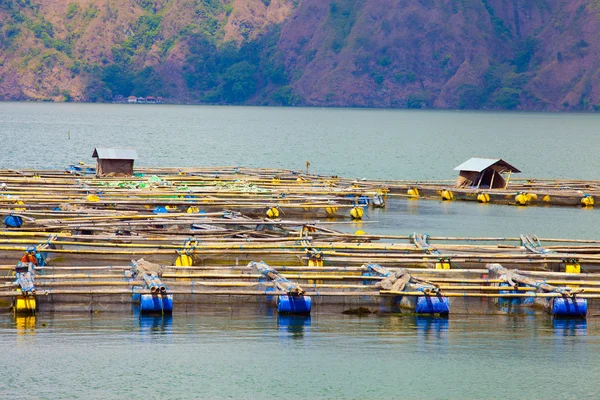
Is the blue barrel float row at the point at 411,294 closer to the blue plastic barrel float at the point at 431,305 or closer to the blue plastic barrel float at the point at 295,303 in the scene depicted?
the blue plastic barrel float at the point at 431,305

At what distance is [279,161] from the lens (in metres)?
88.4

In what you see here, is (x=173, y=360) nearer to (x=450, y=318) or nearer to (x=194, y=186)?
(x=450, y=318)

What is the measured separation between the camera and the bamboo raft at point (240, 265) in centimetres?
2408

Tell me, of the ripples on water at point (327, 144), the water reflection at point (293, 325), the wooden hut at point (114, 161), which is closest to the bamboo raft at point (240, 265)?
the water reflection at point (293, 325)

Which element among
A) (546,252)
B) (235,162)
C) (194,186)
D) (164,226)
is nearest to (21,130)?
(235,162)

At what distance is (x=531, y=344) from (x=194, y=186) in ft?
84.1

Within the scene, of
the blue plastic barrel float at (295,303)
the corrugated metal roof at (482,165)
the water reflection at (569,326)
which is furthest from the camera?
the corrugated metal roof at (482,165)

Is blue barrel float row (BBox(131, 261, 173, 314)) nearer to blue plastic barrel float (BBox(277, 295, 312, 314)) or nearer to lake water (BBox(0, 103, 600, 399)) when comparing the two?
lake water (BBox(0, 103, 600, 399))

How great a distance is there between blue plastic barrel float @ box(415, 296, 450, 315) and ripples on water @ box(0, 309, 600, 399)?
9.1 inches

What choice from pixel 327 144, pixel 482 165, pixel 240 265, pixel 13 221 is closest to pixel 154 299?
pixel 240 265

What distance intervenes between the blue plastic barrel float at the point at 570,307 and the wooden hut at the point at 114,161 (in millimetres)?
28657

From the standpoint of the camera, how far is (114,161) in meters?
49.2

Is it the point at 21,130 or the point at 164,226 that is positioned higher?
the point at 21,130

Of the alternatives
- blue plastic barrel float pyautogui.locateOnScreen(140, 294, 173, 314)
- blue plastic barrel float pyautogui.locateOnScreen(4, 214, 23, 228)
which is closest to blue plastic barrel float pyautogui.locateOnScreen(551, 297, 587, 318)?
blue plastic barrel float pyautogui.locateOnScreen(140, 294, 173, 314)
